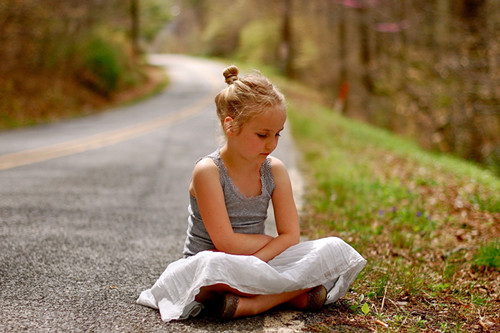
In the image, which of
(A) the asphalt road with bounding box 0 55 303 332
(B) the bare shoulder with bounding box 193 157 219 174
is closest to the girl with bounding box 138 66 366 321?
(B) the bare shoulder with bounding box 193 157 219 174

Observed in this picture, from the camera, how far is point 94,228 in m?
4.86

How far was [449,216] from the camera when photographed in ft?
18.2

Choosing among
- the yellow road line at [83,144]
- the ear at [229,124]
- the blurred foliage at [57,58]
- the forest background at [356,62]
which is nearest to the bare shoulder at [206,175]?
the ear at [229,124]

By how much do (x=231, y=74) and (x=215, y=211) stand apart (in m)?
0.75

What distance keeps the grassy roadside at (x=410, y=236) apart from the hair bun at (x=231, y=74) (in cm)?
134

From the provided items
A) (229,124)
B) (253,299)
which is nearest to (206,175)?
(229,124)

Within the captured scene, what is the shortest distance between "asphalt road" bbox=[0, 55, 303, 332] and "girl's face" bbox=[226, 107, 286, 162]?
328 millimetres

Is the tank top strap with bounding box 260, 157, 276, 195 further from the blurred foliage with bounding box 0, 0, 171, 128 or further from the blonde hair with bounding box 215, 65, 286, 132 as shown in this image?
the blurred foliage with bounding box 0, 0, 171, 128

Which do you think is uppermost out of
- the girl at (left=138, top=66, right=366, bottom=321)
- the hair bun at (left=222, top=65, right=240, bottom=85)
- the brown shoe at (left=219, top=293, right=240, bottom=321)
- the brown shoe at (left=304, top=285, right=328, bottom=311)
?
the hair bun at (left=222, top=65, right=240, bottom=85)

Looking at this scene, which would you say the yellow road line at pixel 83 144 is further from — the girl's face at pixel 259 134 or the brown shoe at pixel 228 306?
the brown shoe at pixel 228 306

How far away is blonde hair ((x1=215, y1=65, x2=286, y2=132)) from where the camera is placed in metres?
2.81

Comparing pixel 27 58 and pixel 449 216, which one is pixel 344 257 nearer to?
pixel 449 216

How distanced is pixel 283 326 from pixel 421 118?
14.3 meters

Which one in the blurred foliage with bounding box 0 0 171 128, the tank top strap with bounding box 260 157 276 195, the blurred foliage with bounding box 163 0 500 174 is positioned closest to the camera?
the tank top strap with bounding box 260 157 276 195
